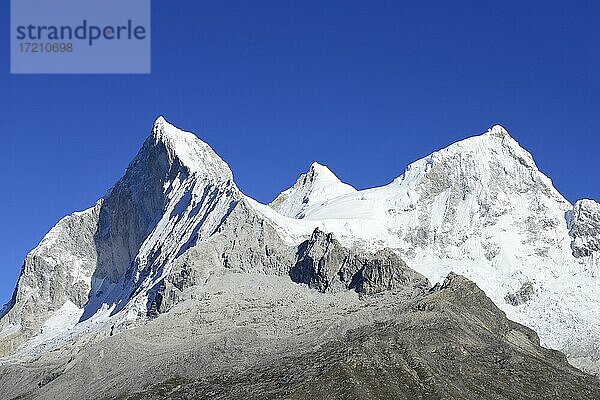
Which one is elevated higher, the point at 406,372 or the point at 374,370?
the point at 374,370

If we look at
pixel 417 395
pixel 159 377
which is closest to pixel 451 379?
pixel 417 395

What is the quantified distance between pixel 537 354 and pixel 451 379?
39.6m

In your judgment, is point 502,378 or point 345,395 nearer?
point 345,395

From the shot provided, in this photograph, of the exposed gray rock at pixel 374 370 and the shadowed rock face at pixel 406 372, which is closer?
the shadowed rock face at pixel 406 372

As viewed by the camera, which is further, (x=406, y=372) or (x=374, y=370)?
(x=374, y=370)

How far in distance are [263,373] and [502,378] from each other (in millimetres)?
42361

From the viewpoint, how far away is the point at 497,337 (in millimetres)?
197125

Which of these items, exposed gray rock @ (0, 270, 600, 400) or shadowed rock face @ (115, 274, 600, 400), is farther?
exposed gray rock @ (0, 270, 600, 400)

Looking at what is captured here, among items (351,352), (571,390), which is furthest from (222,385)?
(571,390)

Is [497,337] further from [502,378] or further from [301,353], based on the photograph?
[301,353]

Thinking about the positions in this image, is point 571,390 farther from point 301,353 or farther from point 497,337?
point 301,353

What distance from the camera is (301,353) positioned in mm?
188375

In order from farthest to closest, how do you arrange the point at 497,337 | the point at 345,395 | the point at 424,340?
the point at 497,337, the point at 424,340, the point at 345,395

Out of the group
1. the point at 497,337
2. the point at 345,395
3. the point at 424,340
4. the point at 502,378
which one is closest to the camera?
the point at 345,395
